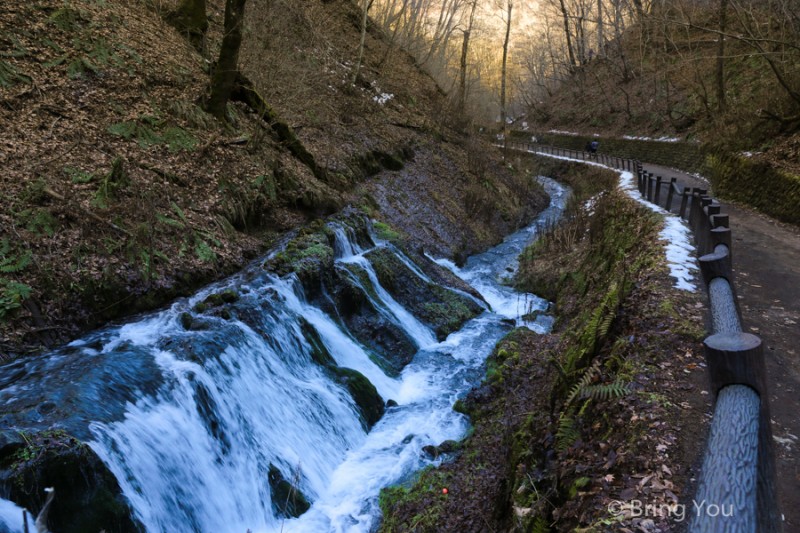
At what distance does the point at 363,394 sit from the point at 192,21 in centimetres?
1308

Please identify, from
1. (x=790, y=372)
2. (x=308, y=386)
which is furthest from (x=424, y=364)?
(x=790, y=372)

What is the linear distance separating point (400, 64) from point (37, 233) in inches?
1023

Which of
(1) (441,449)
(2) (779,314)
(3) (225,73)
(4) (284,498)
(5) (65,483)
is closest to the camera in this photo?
(5) (65,483)

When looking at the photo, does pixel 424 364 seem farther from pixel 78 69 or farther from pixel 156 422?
pixel 78 69

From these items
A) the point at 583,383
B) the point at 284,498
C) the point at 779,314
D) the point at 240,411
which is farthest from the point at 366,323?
the point at 779,314

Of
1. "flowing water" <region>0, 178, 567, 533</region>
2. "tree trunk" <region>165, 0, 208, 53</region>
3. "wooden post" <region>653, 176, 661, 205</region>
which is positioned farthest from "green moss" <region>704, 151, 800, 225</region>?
"tree trunk" <region>165, 0, 208, 53</region>

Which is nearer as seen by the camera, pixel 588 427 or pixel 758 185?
pixel 588 427

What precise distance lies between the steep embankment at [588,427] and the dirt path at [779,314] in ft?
2.22

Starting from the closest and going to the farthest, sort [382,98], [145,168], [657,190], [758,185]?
1. [145,168]
2. [657,190]
3. [758,185]
4. [382,98]

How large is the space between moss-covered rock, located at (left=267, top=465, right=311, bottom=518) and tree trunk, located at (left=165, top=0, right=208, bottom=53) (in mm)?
13272

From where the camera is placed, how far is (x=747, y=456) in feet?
7.95

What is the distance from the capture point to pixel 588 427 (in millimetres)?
4668

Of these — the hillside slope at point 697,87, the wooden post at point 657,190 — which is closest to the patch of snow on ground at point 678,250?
the wooden post at point 657,190

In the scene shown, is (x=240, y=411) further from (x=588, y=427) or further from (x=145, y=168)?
(x=145, y=168)
